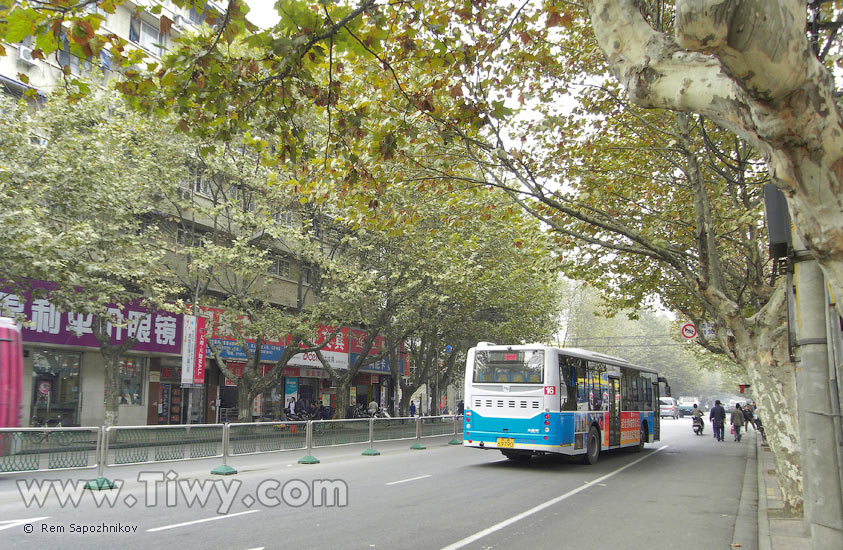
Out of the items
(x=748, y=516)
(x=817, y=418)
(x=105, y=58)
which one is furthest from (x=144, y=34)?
(x=817, y=418)

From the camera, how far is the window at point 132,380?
22.3m

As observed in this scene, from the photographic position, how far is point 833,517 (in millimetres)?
4387

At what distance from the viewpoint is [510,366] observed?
49.8 feet

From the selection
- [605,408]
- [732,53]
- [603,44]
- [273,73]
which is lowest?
[605,408]

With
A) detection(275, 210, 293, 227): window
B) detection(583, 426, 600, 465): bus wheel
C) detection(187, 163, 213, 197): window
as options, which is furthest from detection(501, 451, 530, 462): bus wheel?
detection(187, 163, 213, 197): window

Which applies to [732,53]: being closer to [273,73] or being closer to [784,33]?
[784,33]

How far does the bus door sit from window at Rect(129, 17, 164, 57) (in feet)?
64.4

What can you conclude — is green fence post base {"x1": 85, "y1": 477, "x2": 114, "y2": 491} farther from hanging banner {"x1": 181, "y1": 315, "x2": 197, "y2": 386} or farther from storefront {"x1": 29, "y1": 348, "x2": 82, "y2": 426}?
storefront {"x1": 29, "y1": 348, "x2": 82, "y2": 426}

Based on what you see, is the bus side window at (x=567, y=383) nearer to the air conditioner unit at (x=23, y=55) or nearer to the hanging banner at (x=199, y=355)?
the hanging banner at (x=199, y=355)

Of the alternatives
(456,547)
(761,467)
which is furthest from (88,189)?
(761,467)

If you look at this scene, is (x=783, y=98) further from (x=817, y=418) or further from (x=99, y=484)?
(x=99, y=484)

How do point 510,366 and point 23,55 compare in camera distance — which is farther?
point 23,55

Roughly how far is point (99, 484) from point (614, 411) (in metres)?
12.9

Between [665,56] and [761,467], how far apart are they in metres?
14.7
